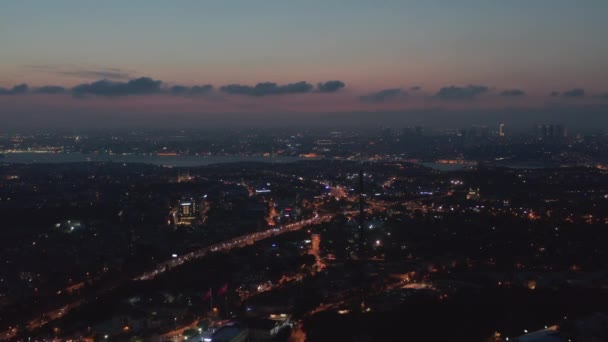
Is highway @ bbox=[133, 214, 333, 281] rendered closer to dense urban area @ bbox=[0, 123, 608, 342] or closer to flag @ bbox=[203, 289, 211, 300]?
dense urban area @ bbox=[0, 123, 608, 342]

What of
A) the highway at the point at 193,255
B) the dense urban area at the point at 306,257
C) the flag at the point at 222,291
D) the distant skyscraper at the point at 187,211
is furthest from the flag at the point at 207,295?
the distant skyscraper at the point at 187,211

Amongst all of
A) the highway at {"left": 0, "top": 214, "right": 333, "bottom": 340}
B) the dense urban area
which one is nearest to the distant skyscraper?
the dense urban area

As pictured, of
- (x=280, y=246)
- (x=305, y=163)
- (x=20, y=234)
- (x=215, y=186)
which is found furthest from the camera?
(x=305, y=163)

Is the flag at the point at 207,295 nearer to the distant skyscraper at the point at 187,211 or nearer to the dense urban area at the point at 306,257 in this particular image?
the dense urban area at the point at 306,257

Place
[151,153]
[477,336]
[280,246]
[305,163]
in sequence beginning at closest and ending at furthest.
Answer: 1. [477,336]
2. [280,246]
3. [305,163]
4. [151,153]

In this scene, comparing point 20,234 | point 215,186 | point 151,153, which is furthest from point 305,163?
point 20,234

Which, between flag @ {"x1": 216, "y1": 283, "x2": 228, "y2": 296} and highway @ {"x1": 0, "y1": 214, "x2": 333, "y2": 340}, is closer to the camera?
highway @ {"x1": 0, "y1": 214, "x2": 333, "y2": 340}

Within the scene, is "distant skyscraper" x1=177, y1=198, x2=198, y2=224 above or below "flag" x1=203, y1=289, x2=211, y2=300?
below

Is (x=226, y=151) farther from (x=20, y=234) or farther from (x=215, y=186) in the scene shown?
(x=20, y=234)
